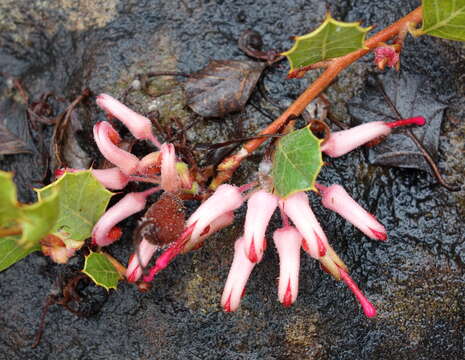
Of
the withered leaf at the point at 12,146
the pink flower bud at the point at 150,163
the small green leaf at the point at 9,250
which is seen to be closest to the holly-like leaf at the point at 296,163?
the pink flower bud at the point at 150,163

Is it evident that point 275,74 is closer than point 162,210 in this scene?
No

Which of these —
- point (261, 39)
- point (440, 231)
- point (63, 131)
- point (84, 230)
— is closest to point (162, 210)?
point (84, 230)

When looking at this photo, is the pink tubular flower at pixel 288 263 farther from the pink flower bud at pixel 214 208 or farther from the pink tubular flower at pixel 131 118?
the pink tubular flower at pixel 131 118

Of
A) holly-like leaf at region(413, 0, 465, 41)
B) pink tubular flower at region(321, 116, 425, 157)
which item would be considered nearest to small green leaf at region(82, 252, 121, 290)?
pink tubular flower at region(321, 116, 425, 157)

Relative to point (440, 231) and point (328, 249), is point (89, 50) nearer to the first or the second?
point (328, 249)

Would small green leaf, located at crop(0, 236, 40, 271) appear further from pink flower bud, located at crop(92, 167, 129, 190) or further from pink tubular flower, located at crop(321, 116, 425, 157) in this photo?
pink tubular flower, located at crop(321, 116, 425, 157)

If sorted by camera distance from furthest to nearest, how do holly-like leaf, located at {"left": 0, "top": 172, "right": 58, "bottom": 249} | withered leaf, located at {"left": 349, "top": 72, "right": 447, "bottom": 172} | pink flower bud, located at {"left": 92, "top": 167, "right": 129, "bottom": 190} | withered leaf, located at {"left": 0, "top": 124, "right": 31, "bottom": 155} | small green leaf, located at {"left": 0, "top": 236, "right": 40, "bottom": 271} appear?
withered leaf, located at {"left": 0, "top": 124, "right": 31, "bottom": 155}, withered leaf, located at {"left": 349, "top": 72, "right": 447, "bottom": 172}, pink flower bud, located at {"left": 92, "top": 167, "right": 129, "bottom": 190}, small green leaf, located at {"left": 0, "top": 236, "right": 40, "bottom": 271}, holly-like leaf, located at {"left": 0, "top": 172, "right": 58, "bottom": 249}

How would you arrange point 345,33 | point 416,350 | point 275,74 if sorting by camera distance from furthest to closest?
point 275,74
point 416,350
point 345,33
